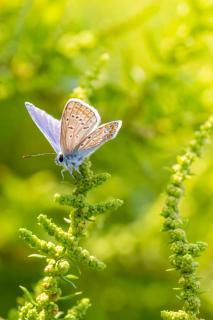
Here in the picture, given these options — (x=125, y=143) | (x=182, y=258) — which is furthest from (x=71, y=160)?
(x=125, y=143)

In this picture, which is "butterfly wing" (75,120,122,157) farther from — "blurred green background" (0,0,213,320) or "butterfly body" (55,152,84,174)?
"blurred green background" (0,0,213,320)

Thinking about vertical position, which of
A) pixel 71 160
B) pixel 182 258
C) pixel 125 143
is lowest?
pixel 182 258

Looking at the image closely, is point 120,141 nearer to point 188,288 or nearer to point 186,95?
point 186,95

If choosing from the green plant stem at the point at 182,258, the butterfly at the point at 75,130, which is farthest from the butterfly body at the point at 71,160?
the green plant stem at the point at 182,258

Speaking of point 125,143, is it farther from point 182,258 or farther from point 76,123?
point 182,258

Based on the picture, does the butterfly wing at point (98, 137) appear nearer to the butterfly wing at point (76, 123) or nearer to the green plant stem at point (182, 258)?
the butterfly wing at point (76, 123)

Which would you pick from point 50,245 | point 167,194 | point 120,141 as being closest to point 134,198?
point 120,141

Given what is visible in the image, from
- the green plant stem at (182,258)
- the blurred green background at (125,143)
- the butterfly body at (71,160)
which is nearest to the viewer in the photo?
the green plant stem at (182,258)
